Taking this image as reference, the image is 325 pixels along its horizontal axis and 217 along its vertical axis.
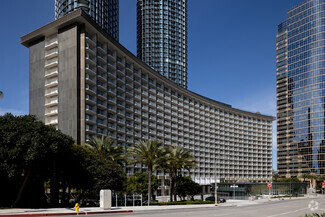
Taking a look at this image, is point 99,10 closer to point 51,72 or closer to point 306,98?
point 51,72

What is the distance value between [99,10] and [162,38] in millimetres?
49971

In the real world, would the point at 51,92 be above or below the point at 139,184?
above

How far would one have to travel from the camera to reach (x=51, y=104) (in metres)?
81.0

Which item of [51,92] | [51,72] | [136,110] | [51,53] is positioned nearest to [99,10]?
[136,110]

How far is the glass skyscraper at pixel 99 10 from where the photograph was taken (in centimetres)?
13750

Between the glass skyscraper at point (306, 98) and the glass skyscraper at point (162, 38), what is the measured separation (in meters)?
63.9

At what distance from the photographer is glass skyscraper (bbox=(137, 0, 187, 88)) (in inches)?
7426

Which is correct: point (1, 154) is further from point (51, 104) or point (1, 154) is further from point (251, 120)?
point (251, 120)

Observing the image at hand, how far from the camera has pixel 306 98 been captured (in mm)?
188000

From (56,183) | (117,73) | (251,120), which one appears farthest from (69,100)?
(251,120)

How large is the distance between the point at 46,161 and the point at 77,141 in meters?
31.6

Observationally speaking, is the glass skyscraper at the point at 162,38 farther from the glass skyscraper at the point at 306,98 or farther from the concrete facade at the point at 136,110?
the glass skyscraper at the point at 306,98

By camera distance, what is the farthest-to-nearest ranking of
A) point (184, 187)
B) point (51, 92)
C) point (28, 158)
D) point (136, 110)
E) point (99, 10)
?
1. point (99, 10)
2. point (136, 110)
3. point (51, 92)
4. point (184, 187)
5. point (28, 158)

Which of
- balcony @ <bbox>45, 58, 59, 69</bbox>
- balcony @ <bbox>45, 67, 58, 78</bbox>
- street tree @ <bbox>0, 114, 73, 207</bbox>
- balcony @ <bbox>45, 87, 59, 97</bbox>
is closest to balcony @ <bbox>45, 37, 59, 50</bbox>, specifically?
balcony @ <bbox>45, 58, 59, 69</bbox>
